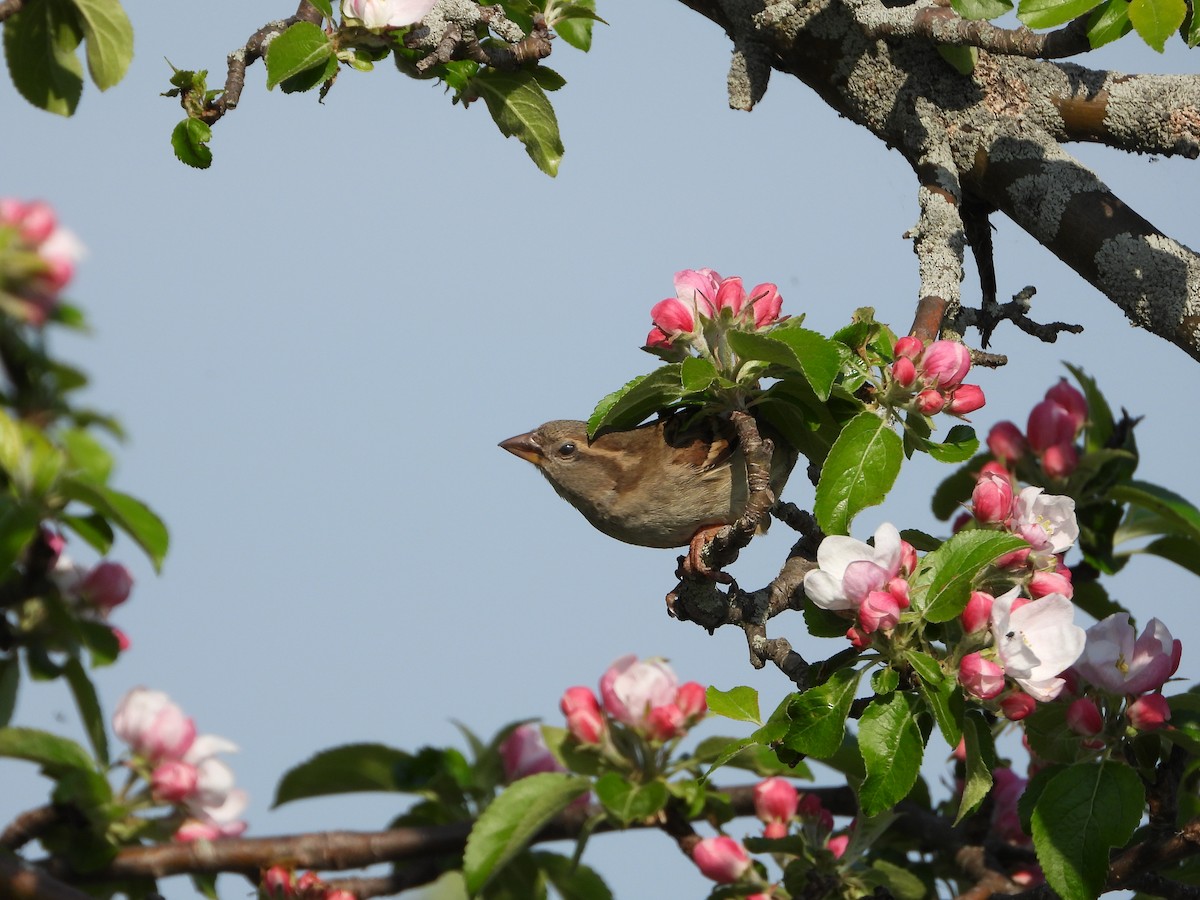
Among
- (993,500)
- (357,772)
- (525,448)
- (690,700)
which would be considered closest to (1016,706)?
(993,500)

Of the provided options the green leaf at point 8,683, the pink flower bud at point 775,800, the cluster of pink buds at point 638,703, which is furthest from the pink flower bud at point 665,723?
the green leaf at point 8,683

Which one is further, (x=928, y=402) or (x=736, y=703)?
(x=928, y=402)

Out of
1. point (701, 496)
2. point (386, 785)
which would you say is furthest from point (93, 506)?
point (701, 496)

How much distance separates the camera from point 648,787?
2.35 m

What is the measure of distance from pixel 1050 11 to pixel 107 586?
2436 millimetres

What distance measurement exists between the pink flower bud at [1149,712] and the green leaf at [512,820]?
3.55 ft

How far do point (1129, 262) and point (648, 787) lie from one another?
189cm

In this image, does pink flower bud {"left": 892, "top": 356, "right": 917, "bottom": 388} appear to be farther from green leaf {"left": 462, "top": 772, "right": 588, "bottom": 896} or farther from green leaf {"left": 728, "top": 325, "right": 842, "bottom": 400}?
green leaf {"left": 462, "top": 772, "right": 588, "bottom": 896}

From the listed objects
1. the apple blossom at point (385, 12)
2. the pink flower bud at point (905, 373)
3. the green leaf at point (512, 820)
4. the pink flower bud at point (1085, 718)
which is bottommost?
the green leaf at point (512, 820)

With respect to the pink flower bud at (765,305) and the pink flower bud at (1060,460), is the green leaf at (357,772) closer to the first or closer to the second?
the pink flower bud at (765,305)

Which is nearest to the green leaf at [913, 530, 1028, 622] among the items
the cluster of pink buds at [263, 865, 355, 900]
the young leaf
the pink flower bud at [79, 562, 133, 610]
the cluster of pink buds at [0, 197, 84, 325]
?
the young leaf

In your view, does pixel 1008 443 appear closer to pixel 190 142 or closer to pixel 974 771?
pixel 974 771

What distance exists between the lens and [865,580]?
2.21 metres

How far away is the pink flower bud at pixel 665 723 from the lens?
2355mm
